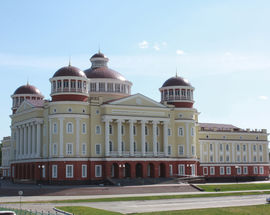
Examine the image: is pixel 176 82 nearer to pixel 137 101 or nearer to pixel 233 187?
pixel 137 101

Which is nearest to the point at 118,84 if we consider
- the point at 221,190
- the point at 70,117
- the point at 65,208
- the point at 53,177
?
the point at 70,117

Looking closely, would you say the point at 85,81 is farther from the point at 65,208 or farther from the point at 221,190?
the point at 65,208

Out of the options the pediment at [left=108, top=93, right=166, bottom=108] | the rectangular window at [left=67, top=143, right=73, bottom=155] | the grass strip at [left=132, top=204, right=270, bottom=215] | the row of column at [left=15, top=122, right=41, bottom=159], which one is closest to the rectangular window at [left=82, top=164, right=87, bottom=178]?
the rectangular window at [left=67, top=143, right=73, bottom=155]

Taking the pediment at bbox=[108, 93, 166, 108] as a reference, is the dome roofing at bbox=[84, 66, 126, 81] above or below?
above

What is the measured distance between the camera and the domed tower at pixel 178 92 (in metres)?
89.8

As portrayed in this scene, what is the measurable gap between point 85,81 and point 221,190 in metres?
28.5

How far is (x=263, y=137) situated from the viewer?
112 meters

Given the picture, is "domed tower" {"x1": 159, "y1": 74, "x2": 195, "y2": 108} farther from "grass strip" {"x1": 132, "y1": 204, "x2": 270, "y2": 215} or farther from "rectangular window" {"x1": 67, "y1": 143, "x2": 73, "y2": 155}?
"grass strip" {"x1": 132, "y1": 204, "x2": 270, "y2": 215}

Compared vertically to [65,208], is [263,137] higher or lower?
higher

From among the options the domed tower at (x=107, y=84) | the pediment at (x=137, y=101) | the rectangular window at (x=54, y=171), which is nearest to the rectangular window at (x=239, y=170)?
the pediment at (x=137, y=101)

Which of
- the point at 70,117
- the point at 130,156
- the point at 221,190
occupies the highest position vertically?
the point at 70,117

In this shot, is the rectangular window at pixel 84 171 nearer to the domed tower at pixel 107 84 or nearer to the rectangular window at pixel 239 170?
the domed tower at pixel 107 84

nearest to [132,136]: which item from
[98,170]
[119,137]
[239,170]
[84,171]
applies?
[119,137]

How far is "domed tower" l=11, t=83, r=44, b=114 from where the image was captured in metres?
99.7
